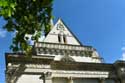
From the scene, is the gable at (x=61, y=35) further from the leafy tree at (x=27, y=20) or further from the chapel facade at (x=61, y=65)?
the leafy tree at (x=27, y=20)

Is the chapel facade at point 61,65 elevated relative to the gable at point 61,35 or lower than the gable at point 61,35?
lower

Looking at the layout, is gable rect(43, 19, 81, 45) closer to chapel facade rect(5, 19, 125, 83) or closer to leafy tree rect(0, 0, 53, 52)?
chapel facade rect(5, 19, 125, 83)

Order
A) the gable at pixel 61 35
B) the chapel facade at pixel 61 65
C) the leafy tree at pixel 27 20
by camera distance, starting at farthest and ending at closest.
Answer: the gable at pixel 61 35, the chapel facade at pixel 61 65, the leafy tree at pixel 27 20

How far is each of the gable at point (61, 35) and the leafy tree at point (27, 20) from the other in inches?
678

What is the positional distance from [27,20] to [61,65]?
13258 mm

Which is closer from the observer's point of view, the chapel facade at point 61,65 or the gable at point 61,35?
the chapel facade at point 61,65

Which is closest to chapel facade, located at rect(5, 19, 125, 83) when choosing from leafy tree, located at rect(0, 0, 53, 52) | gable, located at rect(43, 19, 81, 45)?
gable, located at rect(43, 19, 81, 45)

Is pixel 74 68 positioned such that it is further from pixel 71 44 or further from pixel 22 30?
pixel 22 30

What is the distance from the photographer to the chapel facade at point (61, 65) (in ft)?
83.3

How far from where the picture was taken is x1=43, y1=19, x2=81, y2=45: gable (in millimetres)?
33522

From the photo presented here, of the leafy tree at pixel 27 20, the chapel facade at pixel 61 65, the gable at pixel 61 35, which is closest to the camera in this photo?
the leafy tree at pixel 27 20

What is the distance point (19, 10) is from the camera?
46.4 feet

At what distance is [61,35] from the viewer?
113 feet

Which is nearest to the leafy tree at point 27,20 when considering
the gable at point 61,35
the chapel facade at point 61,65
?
the chapel facade at point 61,65
